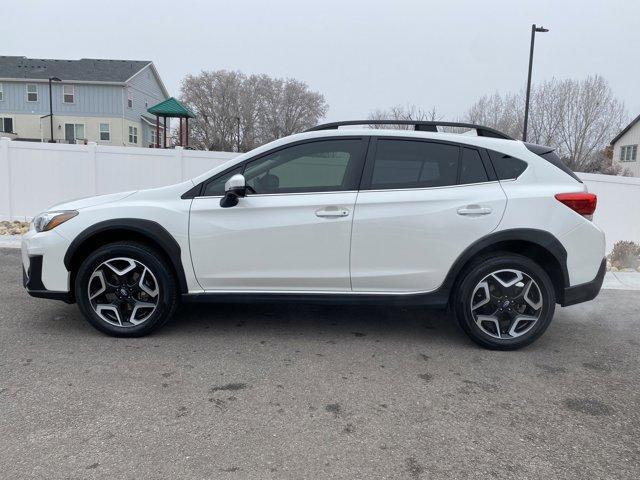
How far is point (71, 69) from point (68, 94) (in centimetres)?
218

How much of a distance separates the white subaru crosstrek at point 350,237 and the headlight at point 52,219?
0.01m

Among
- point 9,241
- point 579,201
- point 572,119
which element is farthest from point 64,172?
point 572,119

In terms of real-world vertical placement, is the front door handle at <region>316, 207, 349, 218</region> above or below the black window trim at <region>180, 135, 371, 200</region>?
below

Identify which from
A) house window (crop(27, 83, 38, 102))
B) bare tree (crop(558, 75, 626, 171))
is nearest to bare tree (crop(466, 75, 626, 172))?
bare tree (crop(558, 75, 626, 171))

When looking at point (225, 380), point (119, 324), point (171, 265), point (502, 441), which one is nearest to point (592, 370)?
point (502, 441)

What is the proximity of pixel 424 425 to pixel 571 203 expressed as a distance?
2198 mm

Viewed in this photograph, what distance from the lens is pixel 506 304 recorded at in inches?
163

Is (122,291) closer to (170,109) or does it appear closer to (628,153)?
(170,109)

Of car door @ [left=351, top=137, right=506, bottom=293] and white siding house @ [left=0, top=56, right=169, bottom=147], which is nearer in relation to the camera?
car door @ [left=351, top=137, right=506, bottom=293]

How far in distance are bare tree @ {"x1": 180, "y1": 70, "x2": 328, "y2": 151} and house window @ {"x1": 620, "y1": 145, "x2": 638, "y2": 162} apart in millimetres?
28094

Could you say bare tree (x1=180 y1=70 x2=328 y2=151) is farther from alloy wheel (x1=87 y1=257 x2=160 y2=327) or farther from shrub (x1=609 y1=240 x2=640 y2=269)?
alloy wheel (x1=87 y1=257 x2=160 y2=327)

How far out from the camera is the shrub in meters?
8.31

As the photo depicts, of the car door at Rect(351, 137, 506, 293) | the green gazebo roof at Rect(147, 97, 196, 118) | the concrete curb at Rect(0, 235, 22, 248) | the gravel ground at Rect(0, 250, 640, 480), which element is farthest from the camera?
the green gazebo roof at Rect(147, 97, 196, 118)

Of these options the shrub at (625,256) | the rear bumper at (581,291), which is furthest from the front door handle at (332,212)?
the shrub at (625,256)
